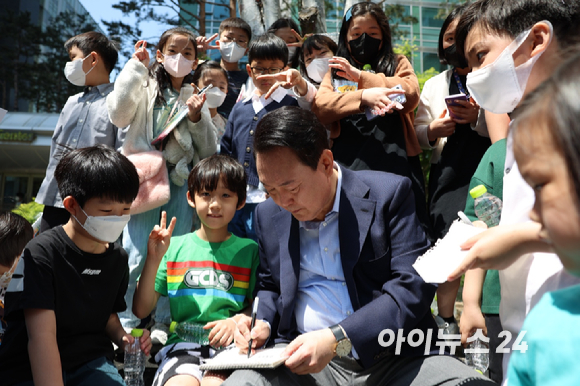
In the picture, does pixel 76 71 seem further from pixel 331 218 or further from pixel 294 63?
pixel 331 218

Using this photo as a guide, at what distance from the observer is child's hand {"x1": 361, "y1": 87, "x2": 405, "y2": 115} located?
3.21 m

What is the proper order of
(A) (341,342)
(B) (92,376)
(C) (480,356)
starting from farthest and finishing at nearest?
(C) (480,356), (B) (92,376), (A) (341,342)

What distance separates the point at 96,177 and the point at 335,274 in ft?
4.21

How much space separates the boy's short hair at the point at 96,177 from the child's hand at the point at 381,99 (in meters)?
1.58

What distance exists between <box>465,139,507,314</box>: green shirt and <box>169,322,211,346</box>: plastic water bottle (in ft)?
4.82

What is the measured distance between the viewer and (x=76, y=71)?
4.09 metres

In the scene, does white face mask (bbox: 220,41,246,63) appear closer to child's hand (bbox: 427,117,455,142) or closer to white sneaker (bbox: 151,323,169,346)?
child's hand (bbox: 427,117,455,142)

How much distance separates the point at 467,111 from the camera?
10.7 ft

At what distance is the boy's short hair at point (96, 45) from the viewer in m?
4.11

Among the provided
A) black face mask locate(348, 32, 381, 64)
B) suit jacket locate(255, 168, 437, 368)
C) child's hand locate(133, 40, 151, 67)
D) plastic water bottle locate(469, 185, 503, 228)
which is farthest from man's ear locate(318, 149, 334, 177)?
child's hand locate(133, 40, 151, 67)

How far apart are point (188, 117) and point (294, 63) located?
143 centimetres

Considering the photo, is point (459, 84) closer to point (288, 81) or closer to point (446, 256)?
point (288, 81)

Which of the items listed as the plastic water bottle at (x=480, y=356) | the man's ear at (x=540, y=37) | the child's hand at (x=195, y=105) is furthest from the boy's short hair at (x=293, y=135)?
the child's hand at (x=195, y=105)

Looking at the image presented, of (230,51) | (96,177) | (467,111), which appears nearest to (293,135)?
(96,177)
